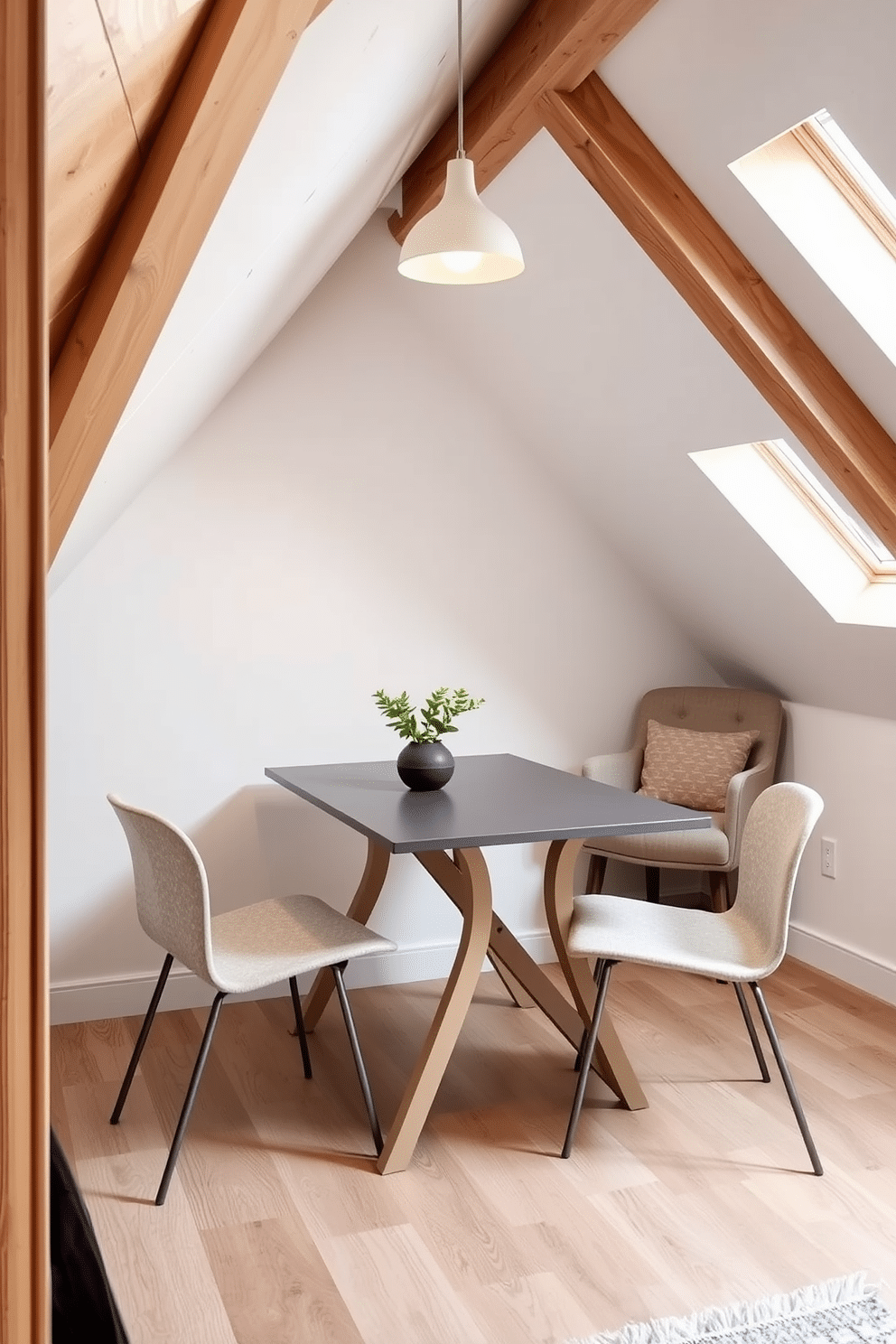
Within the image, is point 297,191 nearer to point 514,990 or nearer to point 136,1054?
point 136,1054

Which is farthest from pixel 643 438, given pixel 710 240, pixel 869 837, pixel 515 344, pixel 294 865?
pixel 294 865

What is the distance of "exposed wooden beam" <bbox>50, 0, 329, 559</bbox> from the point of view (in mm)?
993

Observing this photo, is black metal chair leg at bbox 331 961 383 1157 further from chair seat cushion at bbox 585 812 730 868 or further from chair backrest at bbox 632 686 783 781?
chair backrest at bbox 632 686 783 781

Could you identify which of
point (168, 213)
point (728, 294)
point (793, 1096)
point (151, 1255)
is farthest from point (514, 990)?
point (168, 213)

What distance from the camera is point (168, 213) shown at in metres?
1.14

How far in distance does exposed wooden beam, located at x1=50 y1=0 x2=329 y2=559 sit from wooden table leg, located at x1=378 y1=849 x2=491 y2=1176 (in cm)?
145

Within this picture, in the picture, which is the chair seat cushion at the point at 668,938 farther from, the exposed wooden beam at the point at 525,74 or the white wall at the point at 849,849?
the exposed wooden beam at the point at 525,74

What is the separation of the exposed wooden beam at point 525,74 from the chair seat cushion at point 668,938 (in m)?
1.84

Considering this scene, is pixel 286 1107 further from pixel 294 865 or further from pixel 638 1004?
pixel 638 1004

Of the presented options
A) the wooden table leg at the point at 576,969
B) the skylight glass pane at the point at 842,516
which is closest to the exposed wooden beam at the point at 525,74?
the skylight glass pane at the point at 842,516

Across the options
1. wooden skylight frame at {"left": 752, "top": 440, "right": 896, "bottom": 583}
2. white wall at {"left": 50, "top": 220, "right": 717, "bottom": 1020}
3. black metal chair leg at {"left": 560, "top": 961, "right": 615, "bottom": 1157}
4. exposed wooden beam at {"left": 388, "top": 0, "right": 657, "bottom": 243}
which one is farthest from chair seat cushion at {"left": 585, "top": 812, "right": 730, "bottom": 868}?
exposed wooden beam at {"left": 388, "top": 0, "right": 657, "bottom": 243}

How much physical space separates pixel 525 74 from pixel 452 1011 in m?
2.06

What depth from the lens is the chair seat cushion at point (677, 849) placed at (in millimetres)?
3605

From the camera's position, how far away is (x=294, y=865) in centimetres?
356
